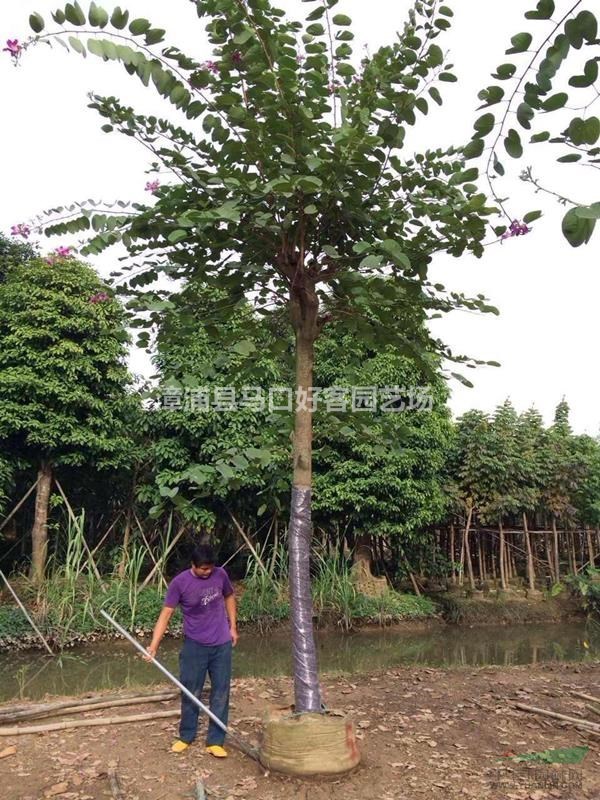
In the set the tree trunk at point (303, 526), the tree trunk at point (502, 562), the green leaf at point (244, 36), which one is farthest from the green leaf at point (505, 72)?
the tree trunk at point (502, 562)

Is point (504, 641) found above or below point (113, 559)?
below

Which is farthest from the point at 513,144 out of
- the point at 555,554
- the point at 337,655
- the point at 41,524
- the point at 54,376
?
the point at 555,554

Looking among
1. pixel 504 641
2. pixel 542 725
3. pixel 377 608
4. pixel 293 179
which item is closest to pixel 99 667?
pixel 377 608

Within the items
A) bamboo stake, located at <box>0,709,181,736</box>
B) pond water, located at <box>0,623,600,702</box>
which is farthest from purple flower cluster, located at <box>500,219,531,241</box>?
pond water, located at <box>0,623,600,702</box>

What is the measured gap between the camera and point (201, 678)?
3912 mm

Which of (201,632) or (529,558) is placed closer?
(201,632)

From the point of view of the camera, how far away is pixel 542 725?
4.18 meters

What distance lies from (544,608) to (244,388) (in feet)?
35.0

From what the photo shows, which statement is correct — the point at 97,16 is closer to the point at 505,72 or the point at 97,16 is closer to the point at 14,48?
the point at 14,48

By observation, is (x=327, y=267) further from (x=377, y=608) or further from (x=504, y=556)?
(x=504, y=556)

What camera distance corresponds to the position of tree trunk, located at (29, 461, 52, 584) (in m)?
9.58

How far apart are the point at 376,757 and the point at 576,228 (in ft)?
10.9

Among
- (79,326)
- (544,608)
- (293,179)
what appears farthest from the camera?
(544,608)

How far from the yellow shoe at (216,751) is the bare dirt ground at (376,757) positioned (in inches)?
1.5
